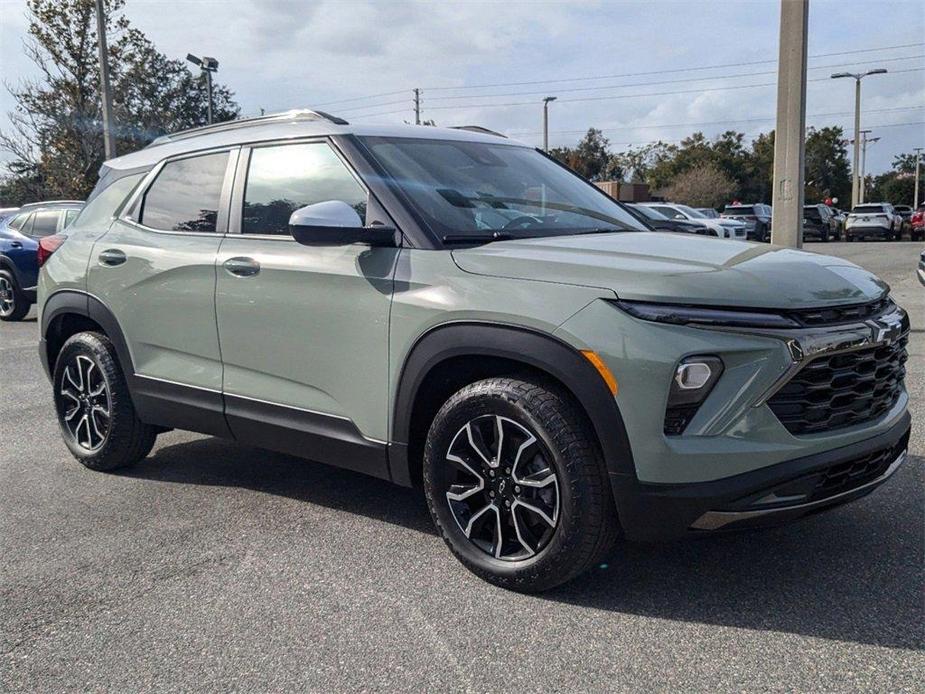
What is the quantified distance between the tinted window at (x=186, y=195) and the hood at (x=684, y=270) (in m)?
1.60

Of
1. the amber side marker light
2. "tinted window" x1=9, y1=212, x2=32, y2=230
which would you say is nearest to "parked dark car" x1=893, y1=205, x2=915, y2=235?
"tinted window" x1=9, y1=212, x2=32, y2=230

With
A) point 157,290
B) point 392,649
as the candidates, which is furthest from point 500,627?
point 157,290

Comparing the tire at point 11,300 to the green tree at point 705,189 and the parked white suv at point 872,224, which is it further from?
the green tree at point 705,189

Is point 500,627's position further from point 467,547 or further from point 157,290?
point 157,290

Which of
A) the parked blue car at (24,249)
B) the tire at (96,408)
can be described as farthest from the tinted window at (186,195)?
the parked blue car at (24,249)

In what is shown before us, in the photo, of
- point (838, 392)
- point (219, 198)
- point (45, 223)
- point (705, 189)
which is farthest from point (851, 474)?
point (705, 189)

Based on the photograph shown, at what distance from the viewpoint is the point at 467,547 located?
3346 mm

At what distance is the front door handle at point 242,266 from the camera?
3.95 m

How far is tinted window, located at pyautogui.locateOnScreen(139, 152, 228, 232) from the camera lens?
4355mm

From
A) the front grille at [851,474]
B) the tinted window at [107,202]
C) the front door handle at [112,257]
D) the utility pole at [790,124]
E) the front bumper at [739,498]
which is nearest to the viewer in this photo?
the front bumper at [739,498]

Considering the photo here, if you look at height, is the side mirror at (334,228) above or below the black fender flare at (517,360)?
above

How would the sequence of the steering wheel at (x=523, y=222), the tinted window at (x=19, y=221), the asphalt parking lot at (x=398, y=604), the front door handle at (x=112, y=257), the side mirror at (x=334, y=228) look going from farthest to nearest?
the tinted window at (x=19, y=221), the front door handle at (x=112, y=257), the steering wheel at (x=523, y=222), the side mirror at (x=334, y=228), the asphalt parking lot at (x=398, y=604)

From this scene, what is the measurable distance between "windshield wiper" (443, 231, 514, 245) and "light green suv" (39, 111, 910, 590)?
1 cm

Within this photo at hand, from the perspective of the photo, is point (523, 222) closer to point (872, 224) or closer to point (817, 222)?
point (817, 222)
